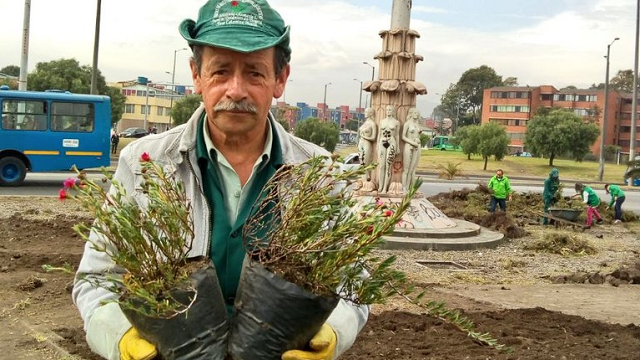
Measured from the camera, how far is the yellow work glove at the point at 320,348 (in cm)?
178

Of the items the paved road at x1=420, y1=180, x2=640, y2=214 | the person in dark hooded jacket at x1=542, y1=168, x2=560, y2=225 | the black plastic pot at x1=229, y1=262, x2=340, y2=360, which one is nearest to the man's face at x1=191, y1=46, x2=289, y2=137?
the black plastic pot at x1=229, y1=262, x2=340, y2=360

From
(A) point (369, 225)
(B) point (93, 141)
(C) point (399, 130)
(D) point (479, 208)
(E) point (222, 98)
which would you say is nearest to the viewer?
(A) point (369, 225)

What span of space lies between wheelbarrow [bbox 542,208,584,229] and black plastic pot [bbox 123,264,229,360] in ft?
50.9

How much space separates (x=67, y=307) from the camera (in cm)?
700

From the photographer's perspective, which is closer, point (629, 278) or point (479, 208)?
point (629, 278)

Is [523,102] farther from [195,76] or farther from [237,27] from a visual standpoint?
Result: [237,27]

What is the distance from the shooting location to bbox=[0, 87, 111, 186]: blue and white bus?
19062 mm

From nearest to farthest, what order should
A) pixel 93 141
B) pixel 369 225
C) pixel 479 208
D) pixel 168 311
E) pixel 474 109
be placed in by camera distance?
pixel 168 311, pixel 369 225, pixel 479 208, pixel 93 141, pixel 474 109

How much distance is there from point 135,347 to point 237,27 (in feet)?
3.07

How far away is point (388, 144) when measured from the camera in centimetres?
1346

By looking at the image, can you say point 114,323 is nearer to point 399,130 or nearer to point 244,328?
point 244,328

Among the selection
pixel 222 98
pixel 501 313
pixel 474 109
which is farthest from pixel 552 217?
pixel 474 109

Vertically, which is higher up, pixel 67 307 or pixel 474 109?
pixel 474 109

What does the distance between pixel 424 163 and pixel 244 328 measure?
136 ft
